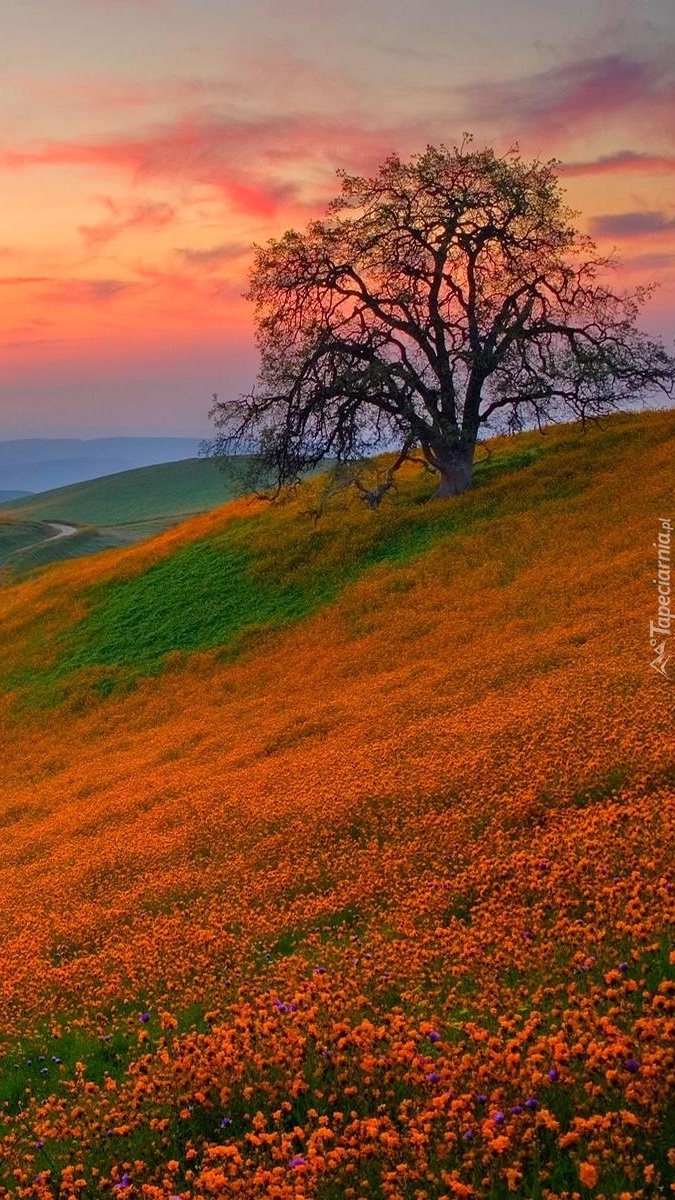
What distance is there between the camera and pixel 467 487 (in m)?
40.2

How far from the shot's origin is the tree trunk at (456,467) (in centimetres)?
4006

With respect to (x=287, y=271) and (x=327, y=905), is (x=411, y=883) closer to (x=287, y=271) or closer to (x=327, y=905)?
(x=327, y=905)

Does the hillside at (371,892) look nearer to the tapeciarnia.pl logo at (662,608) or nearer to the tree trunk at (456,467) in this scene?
the tapeciarnia.pl logo at (662,608)

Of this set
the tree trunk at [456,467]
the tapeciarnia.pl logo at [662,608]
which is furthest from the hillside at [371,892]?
the tree trunk at [456,467]

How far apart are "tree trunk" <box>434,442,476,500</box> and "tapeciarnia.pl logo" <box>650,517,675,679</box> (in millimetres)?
11300

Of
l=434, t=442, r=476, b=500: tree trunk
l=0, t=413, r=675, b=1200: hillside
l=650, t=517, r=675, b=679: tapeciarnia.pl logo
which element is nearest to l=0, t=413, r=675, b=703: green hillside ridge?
l=0, t=413, r=675, b=1200: hillside

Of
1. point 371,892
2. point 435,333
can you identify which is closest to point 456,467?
point 435,333

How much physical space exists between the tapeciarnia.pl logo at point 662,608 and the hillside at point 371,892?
0.41 meters

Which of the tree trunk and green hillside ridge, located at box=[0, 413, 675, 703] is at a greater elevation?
the tree trunk

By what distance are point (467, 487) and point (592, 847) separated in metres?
28.9

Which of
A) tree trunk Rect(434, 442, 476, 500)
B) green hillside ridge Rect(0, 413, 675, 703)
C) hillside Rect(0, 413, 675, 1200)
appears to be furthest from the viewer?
tree trunk Rect(434, 442, 476, 500)

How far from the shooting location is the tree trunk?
1577 inches

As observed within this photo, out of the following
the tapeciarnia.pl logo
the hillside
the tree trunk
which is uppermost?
the tree trunk

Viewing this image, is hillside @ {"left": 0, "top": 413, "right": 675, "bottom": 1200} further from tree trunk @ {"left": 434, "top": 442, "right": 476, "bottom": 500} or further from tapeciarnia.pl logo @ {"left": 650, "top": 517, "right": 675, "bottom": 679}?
tree trunk @ {"left": 434, "top": 442, "right": 476, "bottom": 500}
